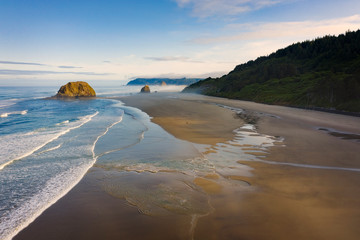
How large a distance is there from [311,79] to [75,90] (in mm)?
81020

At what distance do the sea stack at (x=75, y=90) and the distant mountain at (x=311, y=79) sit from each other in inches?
2010

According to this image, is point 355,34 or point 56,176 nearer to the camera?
point 56,176

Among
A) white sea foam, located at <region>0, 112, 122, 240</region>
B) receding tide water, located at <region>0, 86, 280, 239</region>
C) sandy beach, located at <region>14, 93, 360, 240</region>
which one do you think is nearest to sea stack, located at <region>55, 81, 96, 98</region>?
receding tide water, located at <region>0, 86, 280, 239</region>

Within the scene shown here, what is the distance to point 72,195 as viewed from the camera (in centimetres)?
827

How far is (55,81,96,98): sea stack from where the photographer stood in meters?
82.4

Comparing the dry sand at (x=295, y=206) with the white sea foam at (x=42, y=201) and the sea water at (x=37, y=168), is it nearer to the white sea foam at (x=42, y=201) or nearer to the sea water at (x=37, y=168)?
the white sea foam at (x=42, y=201)

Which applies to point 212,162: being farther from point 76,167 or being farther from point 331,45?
point 331,45

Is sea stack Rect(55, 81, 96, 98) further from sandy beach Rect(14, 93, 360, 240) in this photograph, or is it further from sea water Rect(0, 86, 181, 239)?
sandy beach Rect(14, 93, 360, 240)

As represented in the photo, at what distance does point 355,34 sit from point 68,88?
123495 millimetres

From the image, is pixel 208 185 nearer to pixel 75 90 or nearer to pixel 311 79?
pixel 311 79

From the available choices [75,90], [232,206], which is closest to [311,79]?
[232,206]

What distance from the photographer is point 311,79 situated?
204 feet

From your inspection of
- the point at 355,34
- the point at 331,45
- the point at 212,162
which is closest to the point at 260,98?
the point at 212,162

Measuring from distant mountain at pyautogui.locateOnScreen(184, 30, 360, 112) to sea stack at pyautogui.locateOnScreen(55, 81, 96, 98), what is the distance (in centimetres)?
5106
